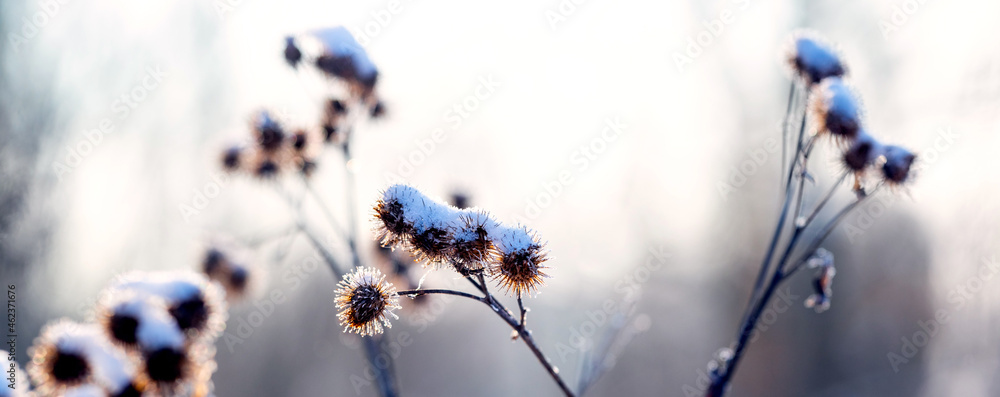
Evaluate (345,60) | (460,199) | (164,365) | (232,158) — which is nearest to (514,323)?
(164,365)

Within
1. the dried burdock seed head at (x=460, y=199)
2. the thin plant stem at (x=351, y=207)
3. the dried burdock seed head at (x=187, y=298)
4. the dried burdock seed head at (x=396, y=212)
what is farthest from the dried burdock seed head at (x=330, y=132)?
the dried burdock seed head at (x=396, y=212)

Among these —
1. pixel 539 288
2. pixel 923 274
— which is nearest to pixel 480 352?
pixel 923 274

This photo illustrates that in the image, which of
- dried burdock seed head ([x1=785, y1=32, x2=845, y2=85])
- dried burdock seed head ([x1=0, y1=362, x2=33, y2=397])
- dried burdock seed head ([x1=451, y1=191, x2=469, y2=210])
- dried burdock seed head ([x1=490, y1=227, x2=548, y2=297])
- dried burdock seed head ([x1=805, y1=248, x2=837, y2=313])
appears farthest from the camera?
dried burdock seed head ([x1=451, y1=191, x2=469, y2=210])

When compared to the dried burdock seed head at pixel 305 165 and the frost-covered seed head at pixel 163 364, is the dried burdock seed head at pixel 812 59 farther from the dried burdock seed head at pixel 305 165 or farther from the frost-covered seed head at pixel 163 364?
the frost-covered seed head at pixel 163 364

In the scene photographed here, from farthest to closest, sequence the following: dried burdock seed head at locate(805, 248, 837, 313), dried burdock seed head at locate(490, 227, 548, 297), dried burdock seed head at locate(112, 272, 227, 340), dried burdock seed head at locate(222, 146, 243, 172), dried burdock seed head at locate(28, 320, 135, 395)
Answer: dried burdock seed head at locate(222, 146, 243, 172)
dried burdock seed head at locate(805, 248, 837, 313)
dried burdock seed head at locate(112, 272, 227, 340)
dried burdock seed head at locate(28, 320, 135, 395)
dried burdock seed head at locate(490, 227, 548, 297)

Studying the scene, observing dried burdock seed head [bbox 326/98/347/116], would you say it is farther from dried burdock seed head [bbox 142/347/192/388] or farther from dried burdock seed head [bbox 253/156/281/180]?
dried burdock seed head [bbox 142/347/192/388]

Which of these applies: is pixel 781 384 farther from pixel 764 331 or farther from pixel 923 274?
pixel 923 274

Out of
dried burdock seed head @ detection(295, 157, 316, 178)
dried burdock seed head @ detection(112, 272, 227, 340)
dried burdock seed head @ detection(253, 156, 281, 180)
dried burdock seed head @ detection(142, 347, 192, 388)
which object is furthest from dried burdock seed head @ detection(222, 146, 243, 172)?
dried burdock seed head @ detection(142, 347, 192, 388)
